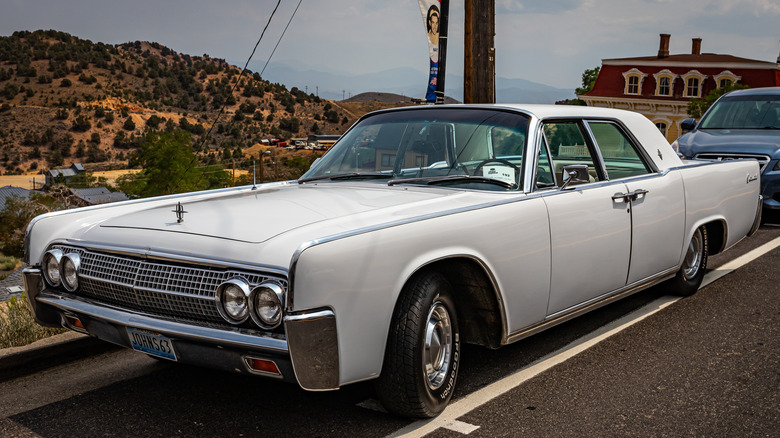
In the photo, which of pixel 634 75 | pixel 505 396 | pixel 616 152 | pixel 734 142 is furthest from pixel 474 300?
pixel 634 75

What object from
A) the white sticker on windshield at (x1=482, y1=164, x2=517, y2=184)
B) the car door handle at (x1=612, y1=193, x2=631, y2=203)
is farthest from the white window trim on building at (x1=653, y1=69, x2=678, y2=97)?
the white sticker on windshield at (x1=482, y1=164, x2=517, y2=184)

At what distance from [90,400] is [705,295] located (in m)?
4.85

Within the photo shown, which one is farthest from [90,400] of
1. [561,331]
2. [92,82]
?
[92,82]

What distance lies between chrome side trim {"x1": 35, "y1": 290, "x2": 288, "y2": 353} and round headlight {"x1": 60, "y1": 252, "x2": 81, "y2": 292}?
0.07 meters

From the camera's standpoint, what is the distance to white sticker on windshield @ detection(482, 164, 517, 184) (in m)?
4.58

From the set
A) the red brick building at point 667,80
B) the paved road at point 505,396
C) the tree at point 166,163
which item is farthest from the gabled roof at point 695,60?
the paved road at point 505,396

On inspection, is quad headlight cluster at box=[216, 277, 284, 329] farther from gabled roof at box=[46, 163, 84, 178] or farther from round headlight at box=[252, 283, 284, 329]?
gabled roof at box=[46, 163, 84, 178]

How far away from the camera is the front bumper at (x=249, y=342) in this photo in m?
3.17

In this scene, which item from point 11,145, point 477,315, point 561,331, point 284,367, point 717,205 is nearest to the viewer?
point 284,367

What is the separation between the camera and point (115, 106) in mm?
116812

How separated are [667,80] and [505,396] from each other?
61.2 m

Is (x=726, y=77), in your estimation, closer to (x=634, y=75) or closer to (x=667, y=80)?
(x=667, y=80)

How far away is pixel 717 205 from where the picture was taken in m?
6.34

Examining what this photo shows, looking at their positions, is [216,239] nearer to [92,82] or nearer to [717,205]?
[717,205]
